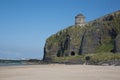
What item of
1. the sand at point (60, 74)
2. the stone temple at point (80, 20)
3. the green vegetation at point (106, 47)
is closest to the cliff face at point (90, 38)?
the green vegetation at point (106, 47)

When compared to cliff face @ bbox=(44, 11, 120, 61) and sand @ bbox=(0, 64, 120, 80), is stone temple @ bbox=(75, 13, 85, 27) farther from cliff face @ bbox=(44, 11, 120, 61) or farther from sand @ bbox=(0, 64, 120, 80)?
sand @ bbox=(0, 64, 120, 80)

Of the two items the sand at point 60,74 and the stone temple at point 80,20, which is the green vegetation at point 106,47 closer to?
the stone temple at point 80,20

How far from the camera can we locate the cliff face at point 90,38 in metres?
108

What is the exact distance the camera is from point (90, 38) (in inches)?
4365

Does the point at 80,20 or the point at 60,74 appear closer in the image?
the point at 60,74

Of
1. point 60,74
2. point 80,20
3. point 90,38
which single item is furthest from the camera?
point 80,20

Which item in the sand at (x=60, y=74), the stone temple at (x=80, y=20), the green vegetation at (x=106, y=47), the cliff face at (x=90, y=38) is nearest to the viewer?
the sand at (x=60, y=74)

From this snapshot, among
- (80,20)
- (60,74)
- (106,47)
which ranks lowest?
(60,74)

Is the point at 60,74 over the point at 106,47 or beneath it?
beneath

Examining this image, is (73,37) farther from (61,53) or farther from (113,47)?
(113,47)

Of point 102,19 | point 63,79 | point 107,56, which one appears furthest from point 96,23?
point 63,79

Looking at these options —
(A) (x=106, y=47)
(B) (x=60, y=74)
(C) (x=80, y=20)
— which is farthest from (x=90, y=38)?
(B) (x=60, y=74)

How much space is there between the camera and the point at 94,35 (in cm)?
11088

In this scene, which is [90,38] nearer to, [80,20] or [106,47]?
[106,47]
